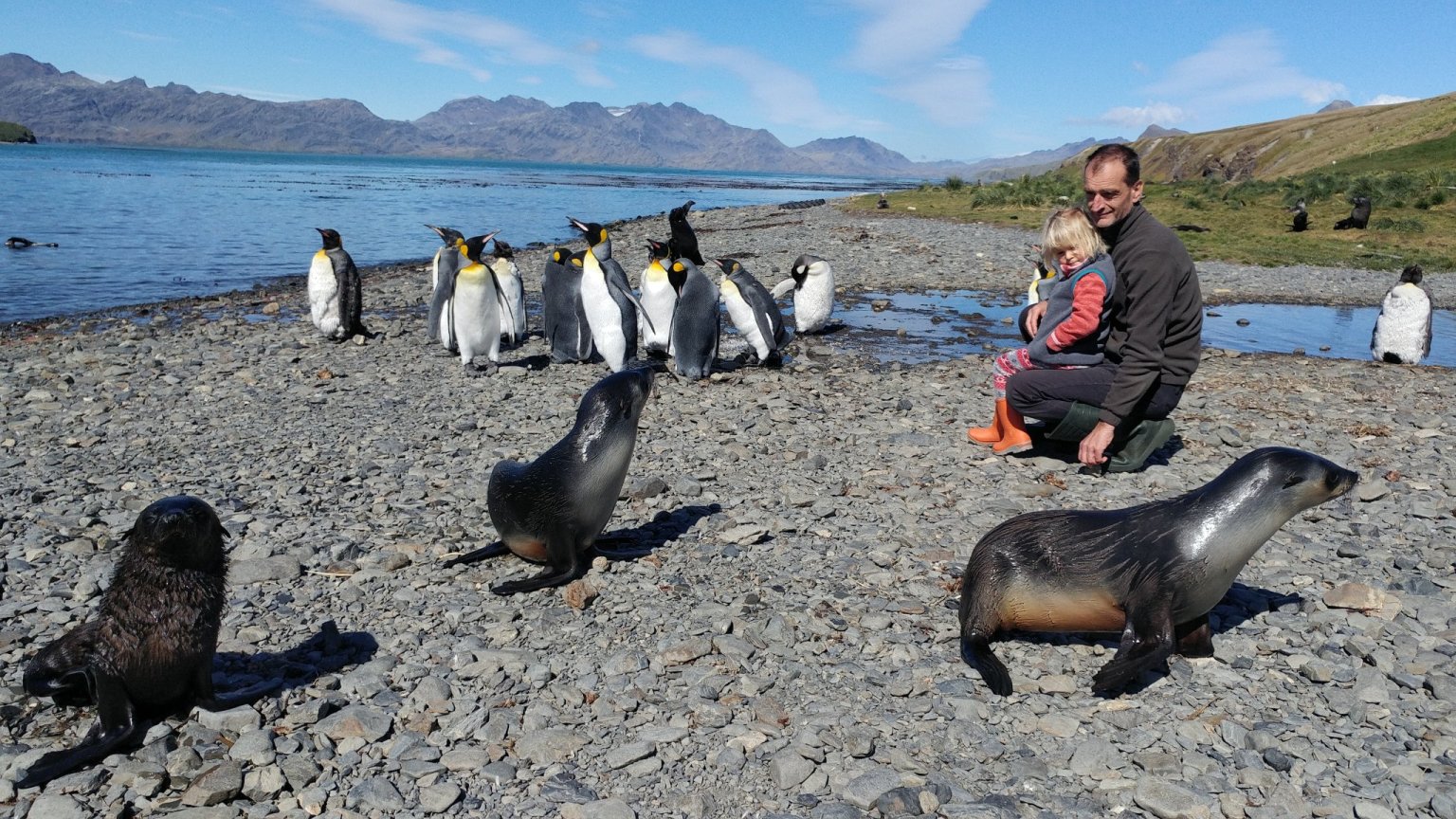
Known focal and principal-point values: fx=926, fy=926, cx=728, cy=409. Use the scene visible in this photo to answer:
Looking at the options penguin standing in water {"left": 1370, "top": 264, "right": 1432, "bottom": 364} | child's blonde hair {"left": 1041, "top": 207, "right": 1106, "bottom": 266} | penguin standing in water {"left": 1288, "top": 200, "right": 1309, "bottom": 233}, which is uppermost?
penguin standing in water {"left": 1288, "top": 200, "right": 1309, "bottom": 233}

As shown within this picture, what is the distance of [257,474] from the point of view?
6066 mm

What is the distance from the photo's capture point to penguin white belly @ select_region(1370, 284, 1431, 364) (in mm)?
10320

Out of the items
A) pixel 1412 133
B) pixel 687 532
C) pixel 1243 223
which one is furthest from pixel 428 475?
pixel 1412 133

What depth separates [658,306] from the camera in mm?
10359

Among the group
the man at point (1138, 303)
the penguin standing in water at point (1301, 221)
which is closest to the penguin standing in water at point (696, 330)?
the man at point (1138, 303)

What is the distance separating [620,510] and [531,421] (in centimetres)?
221

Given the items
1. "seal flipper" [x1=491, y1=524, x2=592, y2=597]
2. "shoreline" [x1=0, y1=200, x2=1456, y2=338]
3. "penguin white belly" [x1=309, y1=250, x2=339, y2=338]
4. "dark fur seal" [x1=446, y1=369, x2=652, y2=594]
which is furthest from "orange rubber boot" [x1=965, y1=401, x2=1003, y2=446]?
"shoreline" [x1=0, y1=200, x2=1456, y2=338]

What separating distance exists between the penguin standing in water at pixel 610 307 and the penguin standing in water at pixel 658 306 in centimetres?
39

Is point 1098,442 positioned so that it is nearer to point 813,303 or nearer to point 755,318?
point 755,318

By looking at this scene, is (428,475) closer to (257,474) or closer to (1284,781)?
(257,474)

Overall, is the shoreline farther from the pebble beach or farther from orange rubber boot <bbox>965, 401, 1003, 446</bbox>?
orange rubber boot <bbox>965, 401, 1003, 446</bbox>

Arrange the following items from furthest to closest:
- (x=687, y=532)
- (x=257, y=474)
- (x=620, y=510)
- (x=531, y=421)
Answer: (x=531, y=421)
(x=257, y=474)
(x=620, y=510)
(x=687, y=532)

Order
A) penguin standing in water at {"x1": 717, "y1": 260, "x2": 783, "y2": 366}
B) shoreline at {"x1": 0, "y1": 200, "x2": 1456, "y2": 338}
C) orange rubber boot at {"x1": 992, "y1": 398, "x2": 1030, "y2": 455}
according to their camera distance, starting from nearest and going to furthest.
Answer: orange rubber boot at {"x1": 992, "y1": 398, "x2": 1030, "y2": 455}
penguin standing in water at {"x1": 717, "y1": 260, "x2": 783, "y2": 366}
shoreline at {"x1": 0, "y1": 200, "x2": 1456, "y2": 338}

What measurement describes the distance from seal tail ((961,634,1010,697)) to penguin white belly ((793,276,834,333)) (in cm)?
833
